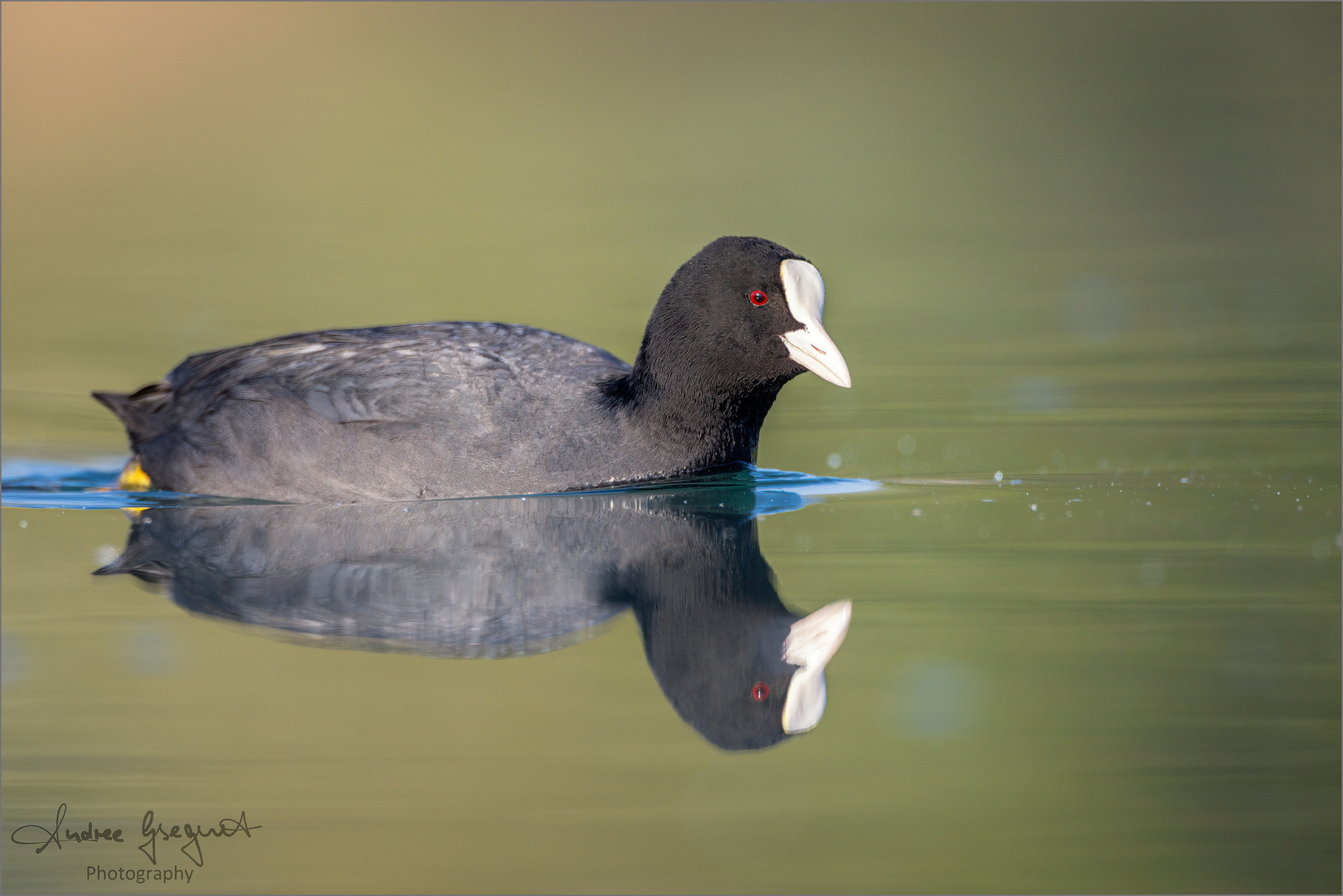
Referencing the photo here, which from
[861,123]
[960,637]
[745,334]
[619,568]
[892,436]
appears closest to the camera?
[960,637]

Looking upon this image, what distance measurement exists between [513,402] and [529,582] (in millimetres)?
1167

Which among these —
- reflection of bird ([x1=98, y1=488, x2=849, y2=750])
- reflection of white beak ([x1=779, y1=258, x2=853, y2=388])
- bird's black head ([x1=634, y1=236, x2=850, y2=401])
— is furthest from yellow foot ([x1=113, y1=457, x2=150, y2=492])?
reflection of white beak ([x1=779, y1=258, x2=853, y2=388])

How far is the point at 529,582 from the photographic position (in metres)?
4.27

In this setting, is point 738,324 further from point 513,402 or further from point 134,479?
point 134,479

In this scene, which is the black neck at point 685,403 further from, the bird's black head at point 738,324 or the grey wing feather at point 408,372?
the grey wing feather at point 408,372

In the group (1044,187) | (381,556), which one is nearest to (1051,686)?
(381,556)

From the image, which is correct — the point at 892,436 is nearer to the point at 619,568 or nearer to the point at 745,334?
the point at 745,334

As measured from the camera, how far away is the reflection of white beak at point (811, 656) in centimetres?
342

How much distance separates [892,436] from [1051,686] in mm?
2986

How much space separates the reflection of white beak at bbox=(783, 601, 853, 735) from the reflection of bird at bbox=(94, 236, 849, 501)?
1368mm

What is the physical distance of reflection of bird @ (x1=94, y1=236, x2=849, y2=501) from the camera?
5.24 metres

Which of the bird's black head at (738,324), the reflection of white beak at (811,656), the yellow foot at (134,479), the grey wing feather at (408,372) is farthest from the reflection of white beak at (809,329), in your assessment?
the yellow foot at (134,479)

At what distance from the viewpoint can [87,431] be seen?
6.99 m

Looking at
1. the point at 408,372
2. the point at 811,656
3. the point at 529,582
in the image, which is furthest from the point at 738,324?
the point at 811,656
